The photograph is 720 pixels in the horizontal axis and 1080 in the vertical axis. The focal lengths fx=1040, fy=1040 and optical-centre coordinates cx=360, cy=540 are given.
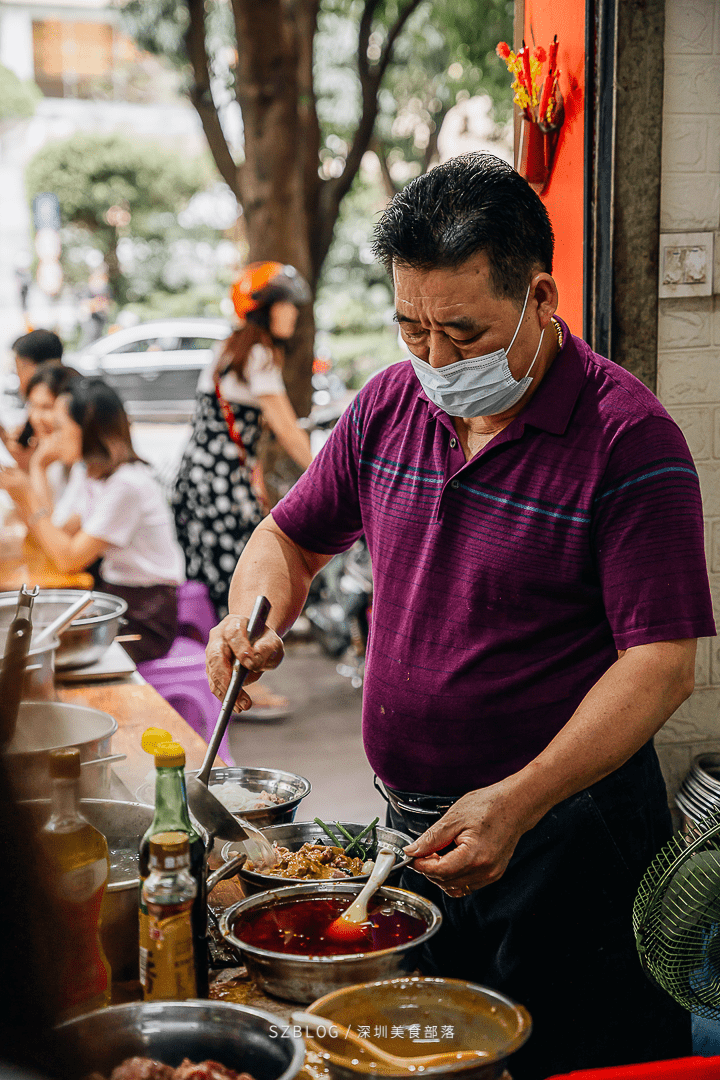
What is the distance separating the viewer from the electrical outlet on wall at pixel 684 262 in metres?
2.43

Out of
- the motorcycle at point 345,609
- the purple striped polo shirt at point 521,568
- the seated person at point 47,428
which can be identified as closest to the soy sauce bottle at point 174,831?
the purple striped polo shirt at point 521,568

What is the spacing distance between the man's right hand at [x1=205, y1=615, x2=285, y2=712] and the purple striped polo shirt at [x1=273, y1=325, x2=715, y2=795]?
230 millimetres

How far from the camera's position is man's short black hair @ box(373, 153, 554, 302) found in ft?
4.92

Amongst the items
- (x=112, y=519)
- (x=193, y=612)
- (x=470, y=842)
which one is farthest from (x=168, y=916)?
(x=193, y=612)

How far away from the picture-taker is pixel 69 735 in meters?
1.49

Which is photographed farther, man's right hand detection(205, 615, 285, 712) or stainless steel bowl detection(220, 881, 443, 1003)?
man's right hand detection(205, 615, 285, 712)

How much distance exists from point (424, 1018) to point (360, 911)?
8.1 inches

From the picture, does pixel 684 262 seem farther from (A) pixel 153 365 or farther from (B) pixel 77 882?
(A) pixel 153 365

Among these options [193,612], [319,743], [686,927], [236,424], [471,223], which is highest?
[471,223]

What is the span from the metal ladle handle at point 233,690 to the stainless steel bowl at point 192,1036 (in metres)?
0.45

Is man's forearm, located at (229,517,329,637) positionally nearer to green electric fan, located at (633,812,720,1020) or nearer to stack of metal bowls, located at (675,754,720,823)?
green electric fan, located at (633,812,720,1020)

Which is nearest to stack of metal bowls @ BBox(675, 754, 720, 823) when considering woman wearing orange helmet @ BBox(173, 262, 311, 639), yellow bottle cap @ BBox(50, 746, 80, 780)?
yellow bottle cap @ BBox(50, 746, 80, 780)

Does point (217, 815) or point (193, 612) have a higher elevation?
point (217, 815)

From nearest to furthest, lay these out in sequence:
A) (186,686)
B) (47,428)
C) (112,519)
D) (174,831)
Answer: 1. (174,831)
2. (186,686)
3. (112,519)
4. (47,428)
